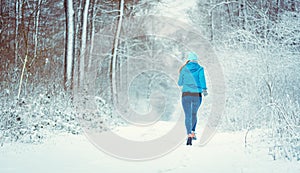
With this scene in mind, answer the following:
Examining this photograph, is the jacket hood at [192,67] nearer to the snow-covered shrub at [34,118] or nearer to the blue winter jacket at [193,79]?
the blue winter jacket at [193,79]

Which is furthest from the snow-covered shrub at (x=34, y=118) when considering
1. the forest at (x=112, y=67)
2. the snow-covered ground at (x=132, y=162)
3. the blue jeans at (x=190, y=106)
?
the blue jeans at (x=190, y=106)

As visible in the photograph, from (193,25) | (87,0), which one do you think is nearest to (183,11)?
(193,25)

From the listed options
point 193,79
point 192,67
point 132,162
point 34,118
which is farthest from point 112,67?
point 132,162

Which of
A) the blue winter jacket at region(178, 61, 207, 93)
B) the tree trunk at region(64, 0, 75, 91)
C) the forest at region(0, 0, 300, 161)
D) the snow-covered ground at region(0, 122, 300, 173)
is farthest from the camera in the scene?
the tree trunk at region(64, 0, 75, 91)

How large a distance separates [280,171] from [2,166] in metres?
4.01

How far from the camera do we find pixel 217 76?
11.6 metres

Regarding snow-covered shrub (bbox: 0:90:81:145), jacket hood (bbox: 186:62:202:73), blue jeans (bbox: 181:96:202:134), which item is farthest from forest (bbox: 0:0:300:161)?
jacket hood (bbox: 186:62:202:73)

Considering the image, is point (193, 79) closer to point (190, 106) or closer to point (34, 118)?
point (190, 106)

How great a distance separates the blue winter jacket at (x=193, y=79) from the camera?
6617mm

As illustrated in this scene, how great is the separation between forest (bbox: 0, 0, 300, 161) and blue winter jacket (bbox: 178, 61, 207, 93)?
1.27 meters

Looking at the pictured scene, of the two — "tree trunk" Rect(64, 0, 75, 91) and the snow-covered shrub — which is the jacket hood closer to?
the snow-covered shrub

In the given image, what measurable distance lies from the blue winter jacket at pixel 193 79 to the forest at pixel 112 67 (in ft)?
4.16

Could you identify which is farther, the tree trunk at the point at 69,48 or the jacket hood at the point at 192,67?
the tree trunk at the point at 69,48

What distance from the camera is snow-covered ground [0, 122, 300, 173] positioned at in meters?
4.52
